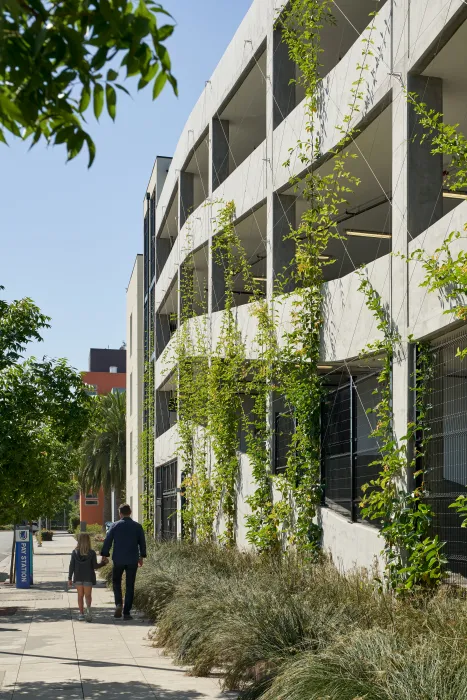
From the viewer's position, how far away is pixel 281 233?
60.9 feet

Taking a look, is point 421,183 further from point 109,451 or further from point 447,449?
point 109,451

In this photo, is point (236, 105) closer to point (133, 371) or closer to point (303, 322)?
point (303, 322)

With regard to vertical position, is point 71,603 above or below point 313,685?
below

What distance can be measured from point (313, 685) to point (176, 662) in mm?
4580

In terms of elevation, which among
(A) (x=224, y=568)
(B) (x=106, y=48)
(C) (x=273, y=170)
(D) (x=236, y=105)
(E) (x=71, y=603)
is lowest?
(E) (x=71, y=603)

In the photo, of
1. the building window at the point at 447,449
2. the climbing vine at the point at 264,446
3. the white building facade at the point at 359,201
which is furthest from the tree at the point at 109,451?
the building window at the point at 447,449

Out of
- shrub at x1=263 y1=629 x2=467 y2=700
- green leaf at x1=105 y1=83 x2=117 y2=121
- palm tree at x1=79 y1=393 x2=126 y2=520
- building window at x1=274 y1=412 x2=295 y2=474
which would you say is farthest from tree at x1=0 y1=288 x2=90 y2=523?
palm tree at x1=79 y1=393 x2=126 y2=520

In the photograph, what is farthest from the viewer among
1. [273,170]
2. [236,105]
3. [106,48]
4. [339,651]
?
[236,105]

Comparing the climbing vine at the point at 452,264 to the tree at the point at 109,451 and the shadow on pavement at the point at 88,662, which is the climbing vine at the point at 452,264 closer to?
the shadow on pavement at the point at 88,662

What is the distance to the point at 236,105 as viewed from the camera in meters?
22.8

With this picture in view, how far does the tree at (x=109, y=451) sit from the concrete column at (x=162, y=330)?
1970cm

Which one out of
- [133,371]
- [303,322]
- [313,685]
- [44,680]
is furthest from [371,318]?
[133,371]

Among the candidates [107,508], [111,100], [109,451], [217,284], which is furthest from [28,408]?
[107,508]

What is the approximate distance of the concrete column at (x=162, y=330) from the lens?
36.0m
